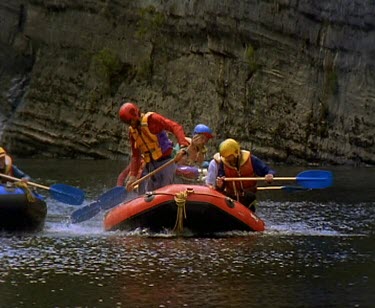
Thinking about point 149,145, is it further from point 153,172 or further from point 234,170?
point 234,170

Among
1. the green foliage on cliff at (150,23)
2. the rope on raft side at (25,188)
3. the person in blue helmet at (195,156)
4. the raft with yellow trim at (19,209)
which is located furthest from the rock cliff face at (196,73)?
the rope on raft side at (25,188)

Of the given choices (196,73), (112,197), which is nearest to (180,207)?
(112,197)

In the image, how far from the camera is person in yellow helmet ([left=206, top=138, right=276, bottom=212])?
13.0 m

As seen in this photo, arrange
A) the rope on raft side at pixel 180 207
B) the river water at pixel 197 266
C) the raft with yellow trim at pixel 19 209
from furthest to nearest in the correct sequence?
the raft with yellow trim at pixel 19 209
the rope on raft side at pixel 180 207
the river water at pixel 197 266

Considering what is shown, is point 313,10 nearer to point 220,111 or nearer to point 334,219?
point 220,111

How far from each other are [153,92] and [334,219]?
62.9 feet

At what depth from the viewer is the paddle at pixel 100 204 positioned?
541 inches

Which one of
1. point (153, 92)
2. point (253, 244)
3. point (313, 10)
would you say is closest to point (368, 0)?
point (313, 10)

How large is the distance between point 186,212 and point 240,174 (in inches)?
49.6

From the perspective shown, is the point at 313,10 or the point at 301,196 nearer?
the point at 301,196

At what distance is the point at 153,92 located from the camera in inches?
1308

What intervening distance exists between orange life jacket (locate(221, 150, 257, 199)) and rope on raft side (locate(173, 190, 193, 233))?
108 cm

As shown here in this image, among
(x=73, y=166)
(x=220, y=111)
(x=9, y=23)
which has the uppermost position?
(x=9, y=23)

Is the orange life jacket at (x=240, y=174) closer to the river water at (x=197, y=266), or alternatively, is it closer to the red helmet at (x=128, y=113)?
the river water at (x=197, y=266)
